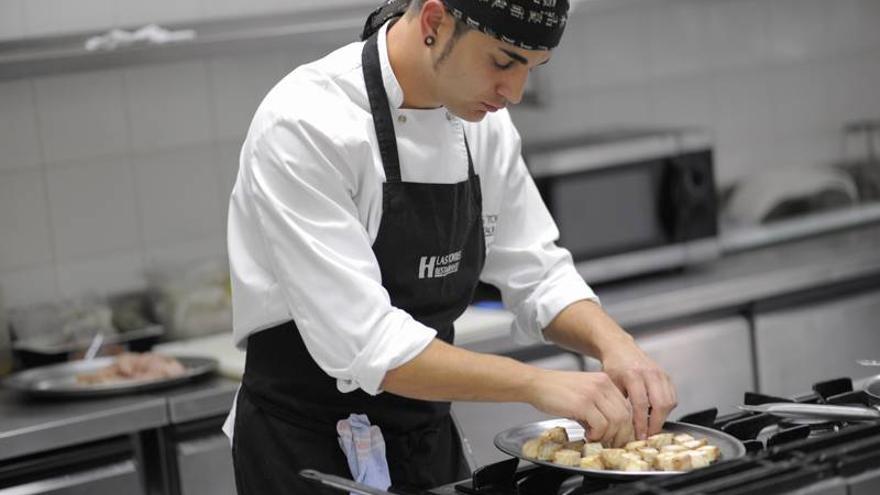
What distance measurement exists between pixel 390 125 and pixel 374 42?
0.47 feet

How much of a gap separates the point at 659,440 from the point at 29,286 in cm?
211

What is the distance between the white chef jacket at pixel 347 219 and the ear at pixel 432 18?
124 millimetres

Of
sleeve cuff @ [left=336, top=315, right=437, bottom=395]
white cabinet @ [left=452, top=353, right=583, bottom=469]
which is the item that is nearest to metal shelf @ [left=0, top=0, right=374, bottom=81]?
white cabinet @ [left=452, top=353, right=583, bottom=469]

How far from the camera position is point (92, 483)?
2986 mm

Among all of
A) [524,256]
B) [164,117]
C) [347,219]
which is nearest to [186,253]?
[164,117]

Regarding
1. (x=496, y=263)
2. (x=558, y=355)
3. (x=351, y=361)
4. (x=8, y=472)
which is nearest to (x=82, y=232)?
(x=8, y=472)

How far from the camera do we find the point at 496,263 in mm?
2461

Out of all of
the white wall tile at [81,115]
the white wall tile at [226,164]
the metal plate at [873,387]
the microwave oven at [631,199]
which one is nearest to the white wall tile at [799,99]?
the microwave oven at [631,199]

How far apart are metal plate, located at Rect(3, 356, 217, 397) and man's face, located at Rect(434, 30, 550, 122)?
130 centimetres

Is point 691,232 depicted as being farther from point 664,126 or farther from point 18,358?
point 18,358

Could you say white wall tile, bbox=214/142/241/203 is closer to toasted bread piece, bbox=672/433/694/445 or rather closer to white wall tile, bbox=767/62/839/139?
white wall tile, bbox=767/62/839/139

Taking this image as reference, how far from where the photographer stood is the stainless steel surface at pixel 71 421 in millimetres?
2910

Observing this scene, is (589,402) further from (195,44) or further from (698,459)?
(195,44)

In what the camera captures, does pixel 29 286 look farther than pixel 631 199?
No
